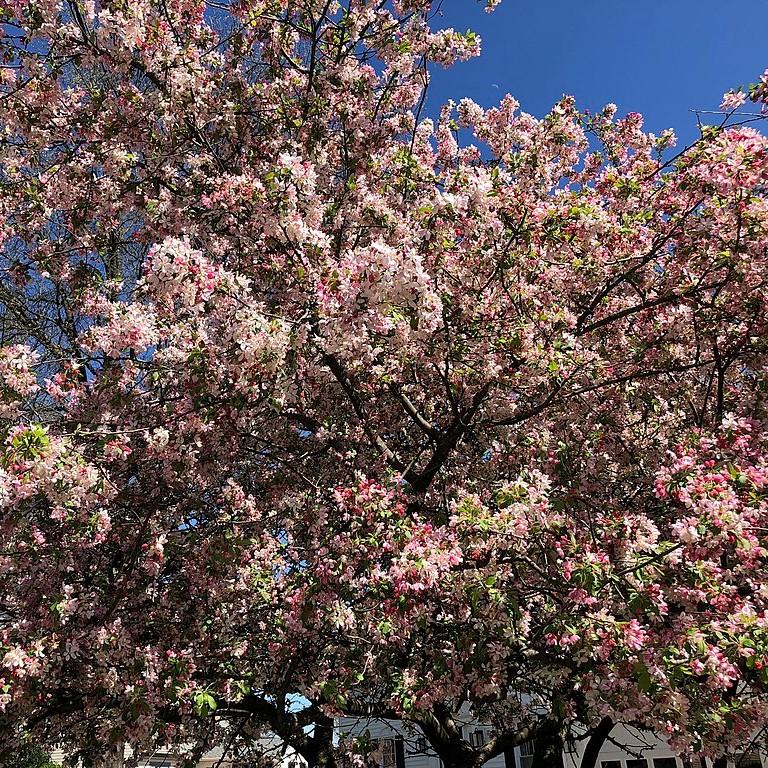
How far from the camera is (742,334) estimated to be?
6.81 metres

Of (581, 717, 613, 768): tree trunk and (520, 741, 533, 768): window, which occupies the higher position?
(581, 717, 613, 768): tree trunk

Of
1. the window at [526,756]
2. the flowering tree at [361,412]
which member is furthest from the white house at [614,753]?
the flowering tree at [361,412]

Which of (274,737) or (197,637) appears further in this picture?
(274,737)

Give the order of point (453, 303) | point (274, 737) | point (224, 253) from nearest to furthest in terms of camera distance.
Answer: point (453, 303)
point (224, 253)
point (274, 737)

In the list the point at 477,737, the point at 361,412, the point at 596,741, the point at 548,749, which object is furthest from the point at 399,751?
the point at 361,412

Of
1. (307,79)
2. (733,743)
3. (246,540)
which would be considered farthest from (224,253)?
(733,743)

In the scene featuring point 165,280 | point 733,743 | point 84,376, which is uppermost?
point 84,376

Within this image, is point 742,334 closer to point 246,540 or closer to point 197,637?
point 246,540

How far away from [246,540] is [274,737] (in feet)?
17.4

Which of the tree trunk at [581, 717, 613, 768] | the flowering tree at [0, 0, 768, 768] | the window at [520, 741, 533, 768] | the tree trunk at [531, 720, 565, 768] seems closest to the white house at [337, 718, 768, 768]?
the window at [520, 741, 533, 768]

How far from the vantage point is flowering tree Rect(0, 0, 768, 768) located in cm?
520

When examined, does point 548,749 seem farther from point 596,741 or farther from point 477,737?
point 477,737

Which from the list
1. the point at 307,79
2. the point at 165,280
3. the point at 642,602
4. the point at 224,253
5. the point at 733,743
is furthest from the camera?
the point at 307,79

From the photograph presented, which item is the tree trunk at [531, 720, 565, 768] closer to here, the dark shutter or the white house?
the white house
